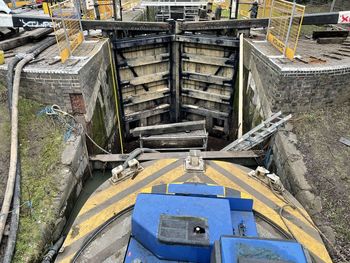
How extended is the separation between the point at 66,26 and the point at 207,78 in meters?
5.39

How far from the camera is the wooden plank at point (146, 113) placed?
37.2 feet

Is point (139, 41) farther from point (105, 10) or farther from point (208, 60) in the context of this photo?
point (105, 10)

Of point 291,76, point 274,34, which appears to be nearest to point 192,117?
point 274,34

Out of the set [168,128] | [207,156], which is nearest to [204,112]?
[168,128]

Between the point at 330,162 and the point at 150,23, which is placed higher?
the point at 150,23

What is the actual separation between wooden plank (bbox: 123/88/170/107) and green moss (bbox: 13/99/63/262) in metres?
3.79

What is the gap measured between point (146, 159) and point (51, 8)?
489 cm

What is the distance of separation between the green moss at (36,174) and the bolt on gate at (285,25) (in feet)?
23.1

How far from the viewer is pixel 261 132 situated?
790cm

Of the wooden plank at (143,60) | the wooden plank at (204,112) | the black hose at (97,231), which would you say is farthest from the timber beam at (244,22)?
the black hose at (97,231)

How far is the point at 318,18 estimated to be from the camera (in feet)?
33.1

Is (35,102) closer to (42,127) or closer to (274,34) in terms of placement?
(42,127)

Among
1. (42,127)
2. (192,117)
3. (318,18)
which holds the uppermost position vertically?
(318,18)

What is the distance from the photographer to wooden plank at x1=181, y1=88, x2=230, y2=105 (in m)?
11.2
